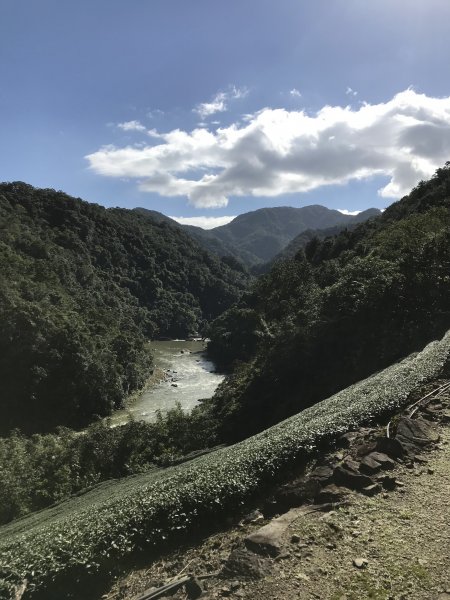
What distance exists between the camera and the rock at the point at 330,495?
7.55 m

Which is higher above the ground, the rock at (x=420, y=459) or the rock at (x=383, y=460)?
the rock at (x=383, y=460)

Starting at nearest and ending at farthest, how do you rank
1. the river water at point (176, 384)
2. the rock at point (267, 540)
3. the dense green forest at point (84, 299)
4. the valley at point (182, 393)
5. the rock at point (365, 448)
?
the rock at point (267, 540) < the valley at point (182, 393) < the rock at point (365, 448) < the dense green forest at point (84, 299) < the river water at point (176, 384)

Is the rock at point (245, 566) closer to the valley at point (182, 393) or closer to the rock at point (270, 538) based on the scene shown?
the rock at point (270, 538)

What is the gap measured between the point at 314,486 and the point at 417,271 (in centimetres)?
2097

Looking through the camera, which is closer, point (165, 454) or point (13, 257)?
point (165, 454)

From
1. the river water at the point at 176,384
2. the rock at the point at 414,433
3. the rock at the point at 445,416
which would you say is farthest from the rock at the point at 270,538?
the river water at the point at 176,384

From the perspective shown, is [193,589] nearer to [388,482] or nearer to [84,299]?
[388,482]

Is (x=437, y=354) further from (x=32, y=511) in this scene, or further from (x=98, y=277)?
(x=98, y=277)

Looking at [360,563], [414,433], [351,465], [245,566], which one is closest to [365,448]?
[351,465]

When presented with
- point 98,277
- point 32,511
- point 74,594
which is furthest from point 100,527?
point 98,277

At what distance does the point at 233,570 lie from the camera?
6117 mm

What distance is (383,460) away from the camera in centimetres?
848

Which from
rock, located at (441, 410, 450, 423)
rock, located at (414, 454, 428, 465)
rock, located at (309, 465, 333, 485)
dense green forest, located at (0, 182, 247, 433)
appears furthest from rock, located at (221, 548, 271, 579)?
dense green forest, located at (0, 182, 247, 433)

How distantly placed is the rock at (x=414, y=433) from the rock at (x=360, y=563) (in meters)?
3.48
